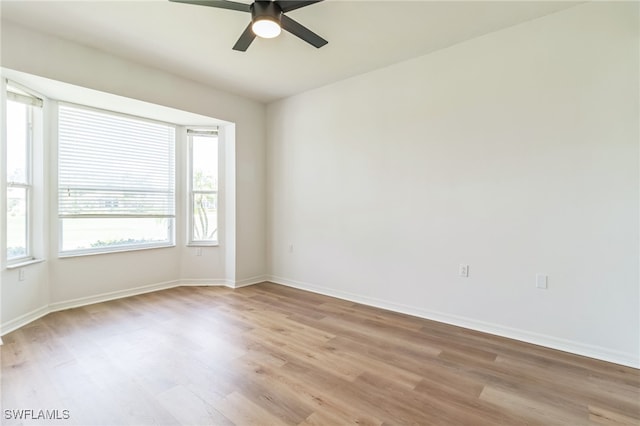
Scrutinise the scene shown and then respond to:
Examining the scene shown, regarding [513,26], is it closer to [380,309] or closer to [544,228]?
[544,228]

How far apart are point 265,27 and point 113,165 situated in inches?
121

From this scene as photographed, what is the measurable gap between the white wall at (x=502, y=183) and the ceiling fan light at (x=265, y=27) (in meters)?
1.78

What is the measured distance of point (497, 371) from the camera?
7.44 feet

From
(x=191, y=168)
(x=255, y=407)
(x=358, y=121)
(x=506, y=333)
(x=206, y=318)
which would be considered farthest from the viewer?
(x=191, y=168)

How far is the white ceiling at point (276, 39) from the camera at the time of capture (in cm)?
255

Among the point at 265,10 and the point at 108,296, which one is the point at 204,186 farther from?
the point at 265,10

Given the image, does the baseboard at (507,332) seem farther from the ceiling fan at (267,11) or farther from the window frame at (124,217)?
the ceiling fan at (267,11)

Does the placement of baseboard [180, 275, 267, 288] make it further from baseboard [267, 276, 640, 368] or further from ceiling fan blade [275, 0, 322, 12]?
ceiling fan blade [275, 0, 322, 12]

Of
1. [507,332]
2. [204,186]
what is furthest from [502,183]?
[204,186]

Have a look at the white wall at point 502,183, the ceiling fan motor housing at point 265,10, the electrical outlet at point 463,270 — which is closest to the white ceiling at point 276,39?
the white wall at point 502,183

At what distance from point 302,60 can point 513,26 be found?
2144 mm

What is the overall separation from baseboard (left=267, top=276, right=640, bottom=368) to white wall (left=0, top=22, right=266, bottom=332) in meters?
1.75

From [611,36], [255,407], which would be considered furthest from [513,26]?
[255,407]

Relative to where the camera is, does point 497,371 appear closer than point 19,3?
Yes
